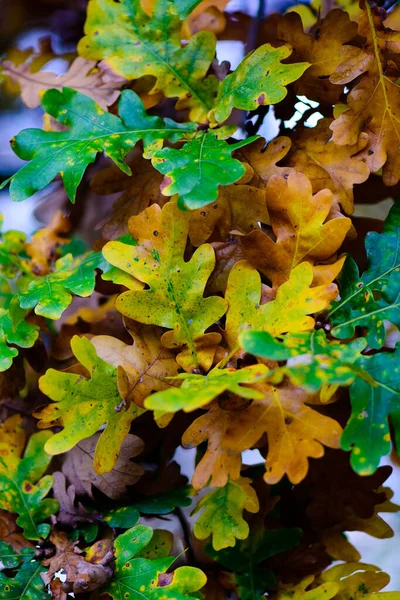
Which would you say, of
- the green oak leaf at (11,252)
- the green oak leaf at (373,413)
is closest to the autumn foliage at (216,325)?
the green oak leaf at (373,413)

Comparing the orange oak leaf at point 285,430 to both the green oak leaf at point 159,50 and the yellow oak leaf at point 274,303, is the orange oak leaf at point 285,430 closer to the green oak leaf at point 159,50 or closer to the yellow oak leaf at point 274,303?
the yellow oak leaf at point 274,303

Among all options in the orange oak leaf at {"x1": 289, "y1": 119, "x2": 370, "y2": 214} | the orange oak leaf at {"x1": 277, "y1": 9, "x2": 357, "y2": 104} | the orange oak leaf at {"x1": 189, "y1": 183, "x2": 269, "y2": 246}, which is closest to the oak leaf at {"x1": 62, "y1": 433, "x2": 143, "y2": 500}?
the orange oak leaf at {"x1": 189, "y1": 183, "x2": 269, "y2": 246}

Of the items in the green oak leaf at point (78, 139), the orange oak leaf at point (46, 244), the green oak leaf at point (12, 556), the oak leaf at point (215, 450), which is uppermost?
the green oak leaf at point (78, 139)

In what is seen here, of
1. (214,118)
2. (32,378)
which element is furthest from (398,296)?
Answer: (32,378)

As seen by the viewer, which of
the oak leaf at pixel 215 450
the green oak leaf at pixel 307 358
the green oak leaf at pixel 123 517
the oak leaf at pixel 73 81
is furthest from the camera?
the oak leaf at pixel 73 81

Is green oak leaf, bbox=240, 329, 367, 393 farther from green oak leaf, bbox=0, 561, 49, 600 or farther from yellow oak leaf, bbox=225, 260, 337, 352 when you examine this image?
green oak leaf, bbox=0, 561, 49, 600

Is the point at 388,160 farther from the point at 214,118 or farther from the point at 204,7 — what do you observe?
the point at 204,7
